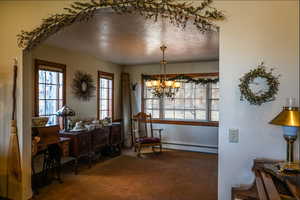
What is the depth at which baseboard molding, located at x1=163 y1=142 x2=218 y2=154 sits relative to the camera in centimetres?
590

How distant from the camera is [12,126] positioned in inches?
108

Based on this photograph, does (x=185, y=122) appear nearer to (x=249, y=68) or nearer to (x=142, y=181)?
(x=142, y=181)

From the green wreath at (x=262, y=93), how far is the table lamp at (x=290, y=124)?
0.14 meters

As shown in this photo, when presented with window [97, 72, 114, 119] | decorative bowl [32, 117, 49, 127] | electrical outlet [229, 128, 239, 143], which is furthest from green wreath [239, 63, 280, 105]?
window [97, 72, 114, 119]

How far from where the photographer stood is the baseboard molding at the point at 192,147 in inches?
232

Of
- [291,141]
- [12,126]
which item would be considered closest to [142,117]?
[12,126]

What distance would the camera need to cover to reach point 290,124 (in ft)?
4.72

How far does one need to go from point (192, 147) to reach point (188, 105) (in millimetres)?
1210

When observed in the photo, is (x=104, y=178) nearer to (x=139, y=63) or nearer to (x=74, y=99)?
(x=74, y=99)

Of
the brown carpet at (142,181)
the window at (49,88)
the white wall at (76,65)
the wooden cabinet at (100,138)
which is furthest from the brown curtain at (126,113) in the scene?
the window at (49,88)

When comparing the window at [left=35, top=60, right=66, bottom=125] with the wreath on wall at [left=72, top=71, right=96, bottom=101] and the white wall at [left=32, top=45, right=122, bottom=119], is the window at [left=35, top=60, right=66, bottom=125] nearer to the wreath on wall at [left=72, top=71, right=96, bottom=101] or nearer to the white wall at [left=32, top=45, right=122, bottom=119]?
the white wall at [left=32, top=45, right=122, bottom=119]

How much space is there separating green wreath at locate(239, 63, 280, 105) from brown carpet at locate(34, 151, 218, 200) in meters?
2.06

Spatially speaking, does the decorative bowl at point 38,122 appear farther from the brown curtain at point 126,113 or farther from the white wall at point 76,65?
the brown curtain at point 126,113

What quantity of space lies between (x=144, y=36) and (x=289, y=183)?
296cm
